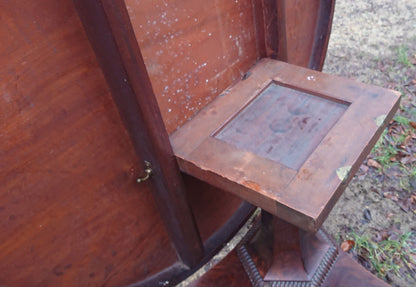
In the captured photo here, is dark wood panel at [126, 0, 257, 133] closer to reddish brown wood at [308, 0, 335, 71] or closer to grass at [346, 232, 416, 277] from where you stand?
reddish brown wood at [308, 0, 335, 71]

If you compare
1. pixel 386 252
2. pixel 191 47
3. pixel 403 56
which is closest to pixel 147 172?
pixel 191 47

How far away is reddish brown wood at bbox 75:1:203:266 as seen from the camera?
106 centimetres

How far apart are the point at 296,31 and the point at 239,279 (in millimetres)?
1362

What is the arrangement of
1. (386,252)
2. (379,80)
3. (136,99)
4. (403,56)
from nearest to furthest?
(136,99) < (386,252) < (379,80) < (403,56)

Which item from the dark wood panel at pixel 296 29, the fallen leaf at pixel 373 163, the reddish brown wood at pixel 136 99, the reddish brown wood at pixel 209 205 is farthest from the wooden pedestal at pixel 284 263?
the fallen leaf at pixel 373 163

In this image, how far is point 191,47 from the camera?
146 cm

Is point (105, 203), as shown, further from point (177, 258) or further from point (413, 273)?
point (413, 273)

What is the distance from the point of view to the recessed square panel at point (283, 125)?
4.32ft

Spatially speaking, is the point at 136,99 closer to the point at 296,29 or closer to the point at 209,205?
the point at 209,205

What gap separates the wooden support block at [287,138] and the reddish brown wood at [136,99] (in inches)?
4.4

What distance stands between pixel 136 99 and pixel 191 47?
38 cm

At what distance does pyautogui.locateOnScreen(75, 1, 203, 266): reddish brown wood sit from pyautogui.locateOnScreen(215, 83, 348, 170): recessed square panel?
26 cm

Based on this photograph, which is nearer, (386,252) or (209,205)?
(209,205)

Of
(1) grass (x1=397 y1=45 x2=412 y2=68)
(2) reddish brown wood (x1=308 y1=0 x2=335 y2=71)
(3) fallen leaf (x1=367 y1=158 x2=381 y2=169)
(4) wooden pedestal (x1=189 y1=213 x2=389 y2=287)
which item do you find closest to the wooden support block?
(4) wooden pedestal (x1=189 y1=213 x2=389 y2=287)
